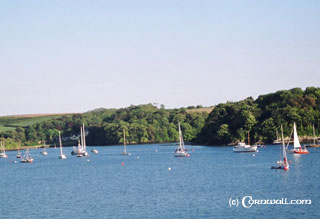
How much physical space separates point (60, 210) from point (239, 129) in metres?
125

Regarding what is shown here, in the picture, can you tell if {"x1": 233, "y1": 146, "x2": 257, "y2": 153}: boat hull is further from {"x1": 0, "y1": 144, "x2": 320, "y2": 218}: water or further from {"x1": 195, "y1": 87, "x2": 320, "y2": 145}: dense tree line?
{"x1": 0, "y1": 144, "x2": 320, "y2": 218}: water

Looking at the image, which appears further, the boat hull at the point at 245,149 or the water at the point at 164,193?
the boat hull at the point at 245,149

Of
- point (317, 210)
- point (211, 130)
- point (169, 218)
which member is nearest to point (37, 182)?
point (169, 218)

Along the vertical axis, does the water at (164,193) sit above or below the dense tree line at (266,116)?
below

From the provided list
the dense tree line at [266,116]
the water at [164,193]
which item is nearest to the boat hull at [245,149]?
the dense tree line at [266,116]

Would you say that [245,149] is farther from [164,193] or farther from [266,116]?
[164,193]

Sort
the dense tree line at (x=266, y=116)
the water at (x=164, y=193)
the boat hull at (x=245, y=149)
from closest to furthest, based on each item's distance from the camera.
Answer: the water at (x=164, y=193) < the boat hull at (x=245, y=149) < the dense tree line at (x=266, y=116)

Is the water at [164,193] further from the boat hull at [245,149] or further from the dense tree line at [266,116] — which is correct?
the dense tree line at [266,116]

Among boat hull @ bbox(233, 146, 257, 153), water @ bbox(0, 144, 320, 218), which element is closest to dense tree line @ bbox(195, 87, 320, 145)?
boat hull @ bbox(233, 146, 257, 153)

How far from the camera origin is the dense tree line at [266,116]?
554ft

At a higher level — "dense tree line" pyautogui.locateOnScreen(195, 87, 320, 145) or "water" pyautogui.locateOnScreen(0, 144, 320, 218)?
"dense tree line" pyautogui.locateOnScreen(195, 87, 320, 145)

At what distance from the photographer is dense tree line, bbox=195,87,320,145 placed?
169m

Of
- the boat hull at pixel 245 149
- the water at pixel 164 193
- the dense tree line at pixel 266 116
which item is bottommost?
the water at pixel 164 193

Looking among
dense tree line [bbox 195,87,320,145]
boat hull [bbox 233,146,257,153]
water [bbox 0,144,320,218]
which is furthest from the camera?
dense tree line [bbox 195,87,320,145]
